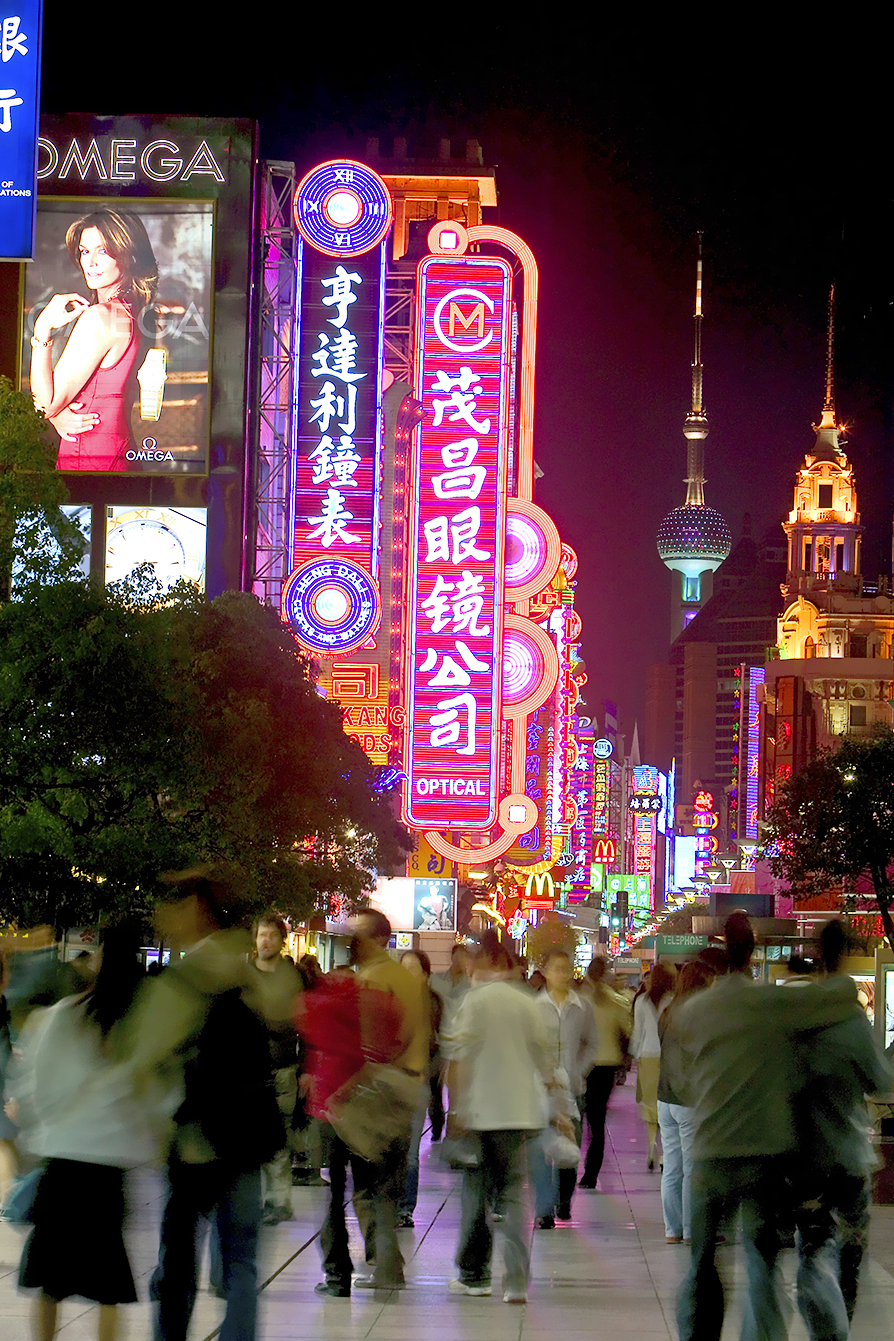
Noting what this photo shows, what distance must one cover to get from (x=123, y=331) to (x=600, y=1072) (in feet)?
132

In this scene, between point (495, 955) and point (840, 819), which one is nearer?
point (495, 955)

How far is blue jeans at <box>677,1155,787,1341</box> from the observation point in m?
7.52

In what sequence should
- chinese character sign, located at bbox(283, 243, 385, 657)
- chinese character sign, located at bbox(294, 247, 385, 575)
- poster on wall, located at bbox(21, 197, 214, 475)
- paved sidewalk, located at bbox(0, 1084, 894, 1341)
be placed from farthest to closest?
poster on wall, located at bbox(21, 197, 214, 475)
chinese character sign, located at bbox(294, 247, 385, 575)
chinese character sign, located at bbox(283, 243, 385, 657)
paved sidewalk, located at bbox(0, 1084, 894, 1341)

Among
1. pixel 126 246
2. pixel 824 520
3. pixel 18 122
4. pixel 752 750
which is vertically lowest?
pixel 752 750

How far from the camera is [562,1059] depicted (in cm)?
1523

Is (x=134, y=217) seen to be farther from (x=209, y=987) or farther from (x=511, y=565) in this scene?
(x=209, y=987)

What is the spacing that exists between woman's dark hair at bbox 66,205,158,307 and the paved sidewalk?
42488mm

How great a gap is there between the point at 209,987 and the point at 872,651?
12224 centimetres

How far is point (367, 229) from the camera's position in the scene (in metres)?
51.0

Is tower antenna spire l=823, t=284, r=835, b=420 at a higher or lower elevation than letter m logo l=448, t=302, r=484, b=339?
higher

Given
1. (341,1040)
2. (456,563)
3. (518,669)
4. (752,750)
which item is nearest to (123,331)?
(456,563)

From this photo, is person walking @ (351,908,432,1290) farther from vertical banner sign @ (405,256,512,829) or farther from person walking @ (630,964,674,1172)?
vertical banner sign @ (405,256,512,829)

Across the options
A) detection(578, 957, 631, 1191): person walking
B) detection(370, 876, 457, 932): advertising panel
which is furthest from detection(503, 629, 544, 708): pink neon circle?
detection(578, 957, 631, 1191): person walking

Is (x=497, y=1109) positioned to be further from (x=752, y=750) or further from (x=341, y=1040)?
(x=752, y=750)
